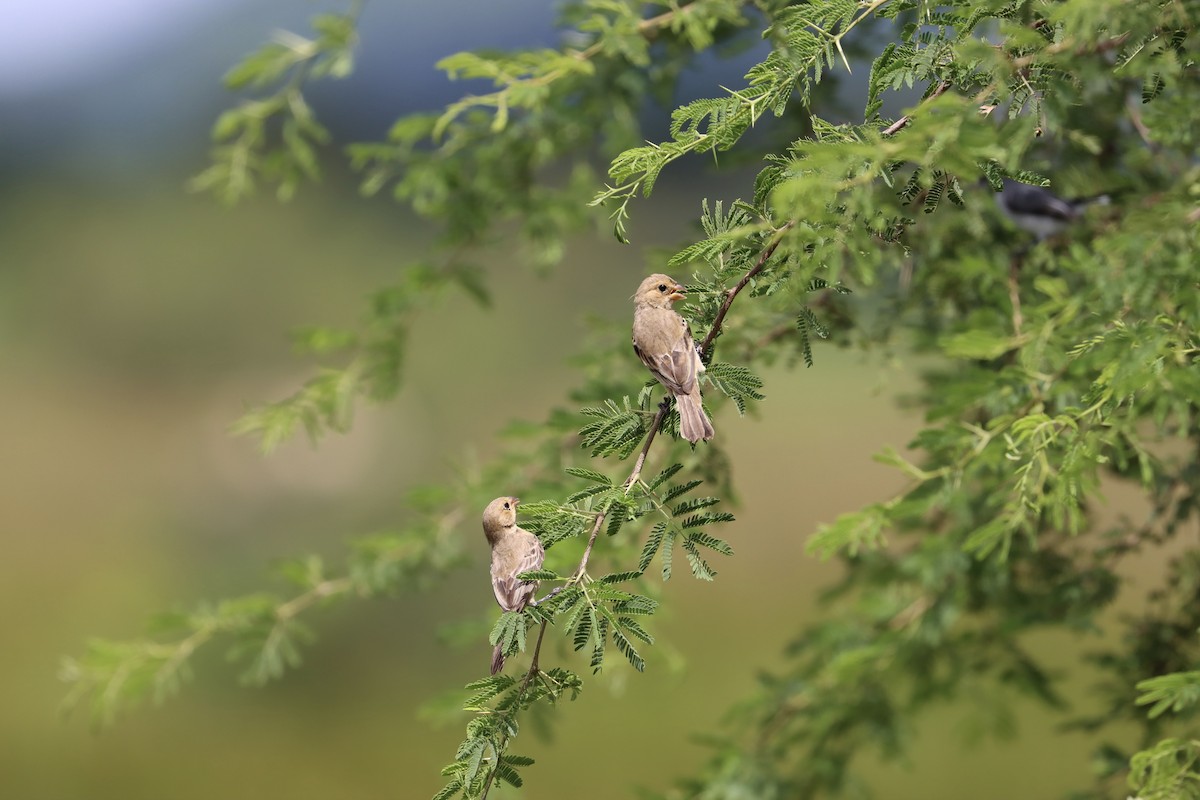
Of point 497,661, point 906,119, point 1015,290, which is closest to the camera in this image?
point 906,119

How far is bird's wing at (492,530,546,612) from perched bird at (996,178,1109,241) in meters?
1.03

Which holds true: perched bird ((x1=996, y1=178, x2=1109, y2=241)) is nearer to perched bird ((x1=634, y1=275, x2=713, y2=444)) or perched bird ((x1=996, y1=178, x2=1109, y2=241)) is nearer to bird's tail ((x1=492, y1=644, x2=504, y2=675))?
perched bird ((x1=634, y1=275, x2=713, y2=444))

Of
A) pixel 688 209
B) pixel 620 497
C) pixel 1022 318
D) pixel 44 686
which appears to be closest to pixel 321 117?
pixel 688 209

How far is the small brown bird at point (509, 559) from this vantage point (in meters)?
0.83

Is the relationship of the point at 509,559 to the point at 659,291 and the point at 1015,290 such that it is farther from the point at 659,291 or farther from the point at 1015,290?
the point at 1015,290

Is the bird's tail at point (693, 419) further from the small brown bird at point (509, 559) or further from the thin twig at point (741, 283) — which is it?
the small brown bird at point (509, 559)

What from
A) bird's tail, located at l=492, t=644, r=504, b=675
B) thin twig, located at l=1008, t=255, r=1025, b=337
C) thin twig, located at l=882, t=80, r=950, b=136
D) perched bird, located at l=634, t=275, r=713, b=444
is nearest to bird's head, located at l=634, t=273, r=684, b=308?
perched bird, located at l=634, t=275, r=713, b=444

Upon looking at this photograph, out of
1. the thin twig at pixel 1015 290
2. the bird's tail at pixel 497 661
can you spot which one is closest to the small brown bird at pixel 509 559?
the bird's tail at pixel 497 661

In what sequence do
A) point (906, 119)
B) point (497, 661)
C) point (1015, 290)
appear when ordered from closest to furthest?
point (906, 119) < point (497, 661) < point (1015, 290)

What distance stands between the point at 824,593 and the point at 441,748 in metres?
3.20

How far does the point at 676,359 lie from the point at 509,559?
0.77 ft

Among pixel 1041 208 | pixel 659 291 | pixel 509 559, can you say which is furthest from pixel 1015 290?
pixel 509 559

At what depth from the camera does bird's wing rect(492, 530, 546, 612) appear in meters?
0.83

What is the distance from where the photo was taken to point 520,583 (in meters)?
0.84
